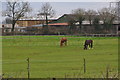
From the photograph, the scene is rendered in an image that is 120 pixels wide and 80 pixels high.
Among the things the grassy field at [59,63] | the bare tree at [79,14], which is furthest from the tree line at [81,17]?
the grassy field at [59,63]

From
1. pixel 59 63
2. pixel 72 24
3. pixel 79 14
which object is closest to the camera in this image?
pixel 59 63

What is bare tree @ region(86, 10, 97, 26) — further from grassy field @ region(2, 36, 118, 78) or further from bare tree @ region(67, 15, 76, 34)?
grassy field @ region(2, 36, 118, 78)

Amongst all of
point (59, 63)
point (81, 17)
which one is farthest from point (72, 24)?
point (59, 63)

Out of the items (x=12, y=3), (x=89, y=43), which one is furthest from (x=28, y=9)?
(x=89, y=43)

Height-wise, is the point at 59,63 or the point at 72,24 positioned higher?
the point at 72,24

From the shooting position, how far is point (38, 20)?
111 meters

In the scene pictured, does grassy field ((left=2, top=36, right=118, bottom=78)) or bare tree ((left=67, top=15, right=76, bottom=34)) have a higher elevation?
bare tree ((left=67, top=15, right=76, bottom=34))

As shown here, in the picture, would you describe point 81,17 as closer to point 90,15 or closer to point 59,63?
point 90,15

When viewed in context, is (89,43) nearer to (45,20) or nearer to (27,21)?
(45,20)

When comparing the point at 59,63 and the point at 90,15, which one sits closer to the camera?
the point at 59,63

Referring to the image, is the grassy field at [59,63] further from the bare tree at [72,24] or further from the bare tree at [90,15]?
the bare tree at [90,15]

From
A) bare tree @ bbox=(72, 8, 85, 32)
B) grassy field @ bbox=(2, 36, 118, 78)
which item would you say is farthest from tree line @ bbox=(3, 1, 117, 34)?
grassy field @ bbox=(2, 36, 118, 78)

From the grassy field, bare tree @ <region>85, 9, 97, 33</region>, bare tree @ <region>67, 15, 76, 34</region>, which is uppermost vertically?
bare tree @ <region>85, 9, 97, 33</region>

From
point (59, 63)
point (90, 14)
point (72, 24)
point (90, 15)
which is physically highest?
point (90, 14)
